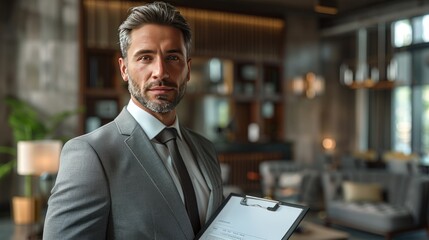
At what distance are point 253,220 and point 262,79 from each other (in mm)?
9133

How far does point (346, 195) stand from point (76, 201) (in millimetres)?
5792

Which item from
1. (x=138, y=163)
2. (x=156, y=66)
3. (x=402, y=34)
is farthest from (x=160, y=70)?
(x=402, y=34)

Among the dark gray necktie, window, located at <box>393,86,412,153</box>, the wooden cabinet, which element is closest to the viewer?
the dark gray necktie

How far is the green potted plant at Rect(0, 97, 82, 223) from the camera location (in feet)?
21.7

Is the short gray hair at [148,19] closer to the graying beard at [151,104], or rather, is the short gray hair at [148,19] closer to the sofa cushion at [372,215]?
the graying beard at [151,104]

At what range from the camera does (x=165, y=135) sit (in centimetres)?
135

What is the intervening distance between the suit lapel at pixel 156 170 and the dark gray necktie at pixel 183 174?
0.07 m

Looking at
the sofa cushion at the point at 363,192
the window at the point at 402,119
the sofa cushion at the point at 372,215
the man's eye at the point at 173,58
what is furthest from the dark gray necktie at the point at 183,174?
the window at the point at 402,119

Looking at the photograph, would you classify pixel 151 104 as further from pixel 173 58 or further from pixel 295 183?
pixel 295 183

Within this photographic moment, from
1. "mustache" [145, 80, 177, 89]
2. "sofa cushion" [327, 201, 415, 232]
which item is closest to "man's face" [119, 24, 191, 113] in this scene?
"mustache" [145, 80, 177, 89]

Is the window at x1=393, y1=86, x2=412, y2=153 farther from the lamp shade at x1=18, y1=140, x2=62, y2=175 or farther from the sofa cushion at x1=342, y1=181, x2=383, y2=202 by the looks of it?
the lamp shade at x1=18, y1=140, x2=62, y2=175

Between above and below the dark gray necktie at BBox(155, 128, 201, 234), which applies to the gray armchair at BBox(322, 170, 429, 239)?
below

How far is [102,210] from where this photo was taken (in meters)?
1.12

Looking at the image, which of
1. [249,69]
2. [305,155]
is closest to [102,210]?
[249,69]
